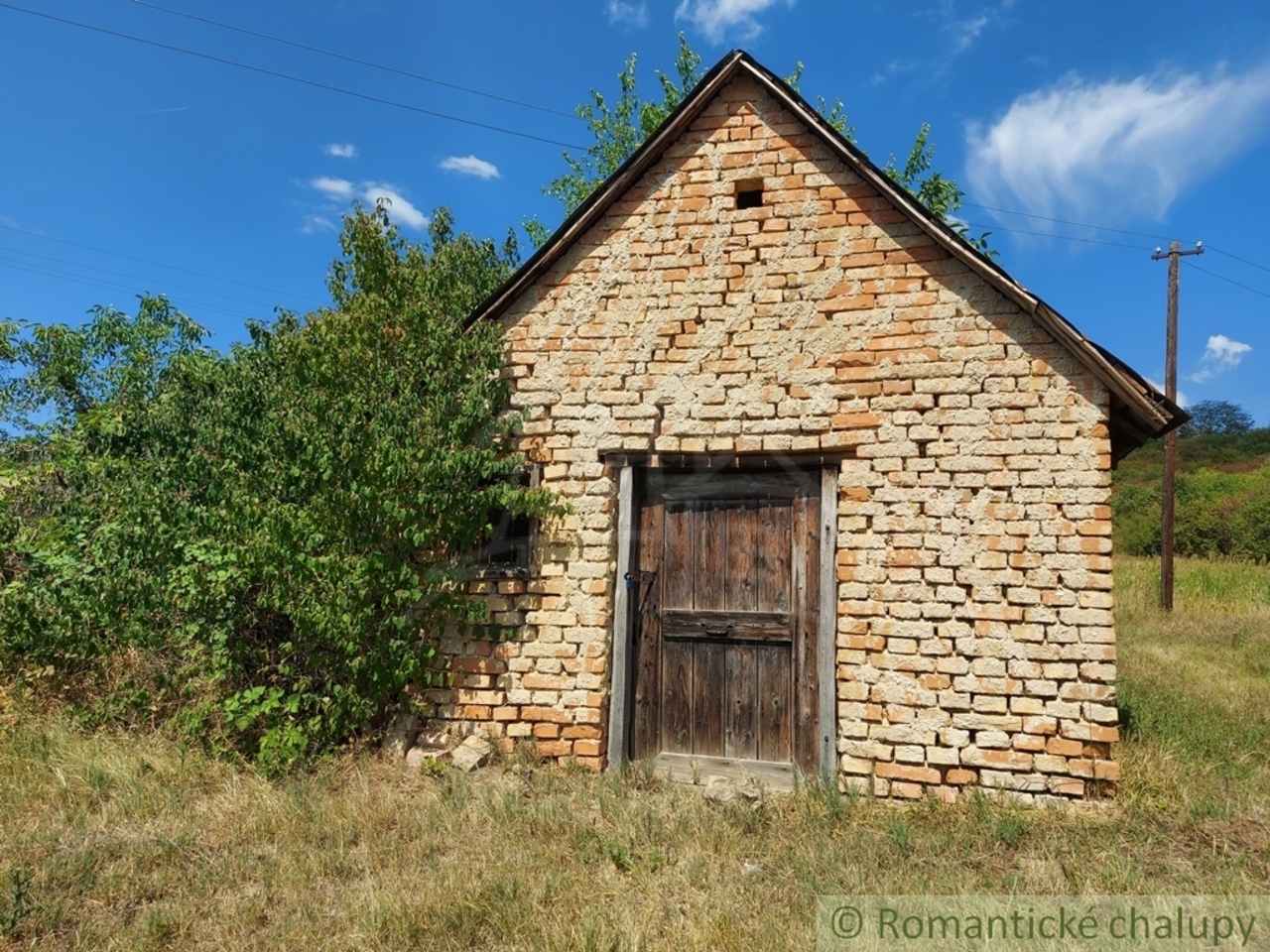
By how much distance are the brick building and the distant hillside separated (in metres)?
16.7

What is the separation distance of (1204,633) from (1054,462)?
32.5 ft

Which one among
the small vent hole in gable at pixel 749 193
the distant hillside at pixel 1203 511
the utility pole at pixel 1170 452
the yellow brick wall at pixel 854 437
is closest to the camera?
the yellow brick wall at pixel 854 437

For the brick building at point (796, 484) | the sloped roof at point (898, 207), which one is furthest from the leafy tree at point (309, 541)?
the sloped roof at point (898, 207)

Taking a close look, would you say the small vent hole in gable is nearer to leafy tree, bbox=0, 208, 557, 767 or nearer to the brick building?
the brick building

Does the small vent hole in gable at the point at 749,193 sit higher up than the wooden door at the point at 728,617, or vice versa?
the small vent hole in gable at the point at 749,193

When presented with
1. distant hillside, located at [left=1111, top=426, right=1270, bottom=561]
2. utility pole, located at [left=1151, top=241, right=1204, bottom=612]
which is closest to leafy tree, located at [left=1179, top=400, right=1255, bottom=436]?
distant hillside, located at [left=1111, top=426, right=1270, bottom=561]

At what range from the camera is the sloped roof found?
4973mm

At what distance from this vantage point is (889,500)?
527 cm

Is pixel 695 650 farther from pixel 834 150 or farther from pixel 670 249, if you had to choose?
pixel 834 150

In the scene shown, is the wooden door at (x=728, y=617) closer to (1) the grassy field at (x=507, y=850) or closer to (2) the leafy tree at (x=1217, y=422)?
(1) the grassy field at (x=507, y=850)

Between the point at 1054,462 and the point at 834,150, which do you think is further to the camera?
the point at 834,150

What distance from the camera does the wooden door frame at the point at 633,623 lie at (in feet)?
17.2

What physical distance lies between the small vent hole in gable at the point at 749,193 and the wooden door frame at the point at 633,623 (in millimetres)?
2104

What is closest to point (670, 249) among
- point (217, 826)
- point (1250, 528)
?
point (217, 826)
